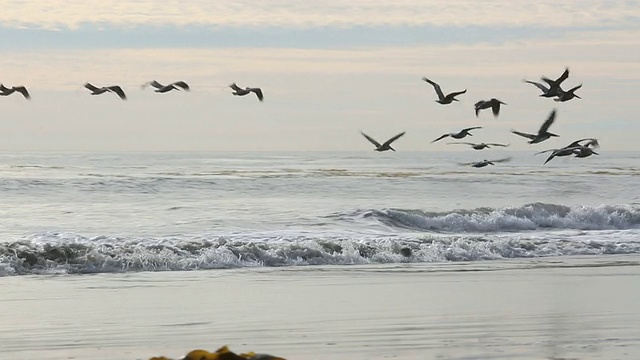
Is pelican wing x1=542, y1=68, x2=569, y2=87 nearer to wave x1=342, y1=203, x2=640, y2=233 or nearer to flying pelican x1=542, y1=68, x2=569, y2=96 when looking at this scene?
flying pelican x1=542, y1=68, x2=569, y2=96

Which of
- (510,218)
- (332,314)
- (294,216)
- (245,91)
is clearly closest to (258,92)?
(245,91)

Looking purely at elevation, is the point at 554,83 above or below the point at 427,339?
above

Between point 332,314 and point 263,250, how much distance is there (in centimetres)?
712

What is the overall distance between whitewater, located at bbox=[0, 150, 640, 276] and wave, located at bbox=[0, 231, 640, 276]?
0.10 ft

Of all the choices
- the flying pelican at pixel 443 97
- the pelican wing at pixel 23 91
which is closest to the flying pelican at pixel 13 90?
the pelican wing at pixel 23 91

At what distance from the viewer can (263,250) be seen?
1894 cm

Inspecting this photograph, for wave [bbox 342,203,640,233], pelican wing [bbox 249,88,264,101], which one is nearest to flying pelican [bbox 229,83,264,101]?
pelican wing [bbox 249,88,264,101]

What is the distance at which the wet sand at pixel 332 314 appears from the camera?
9891 millimetres

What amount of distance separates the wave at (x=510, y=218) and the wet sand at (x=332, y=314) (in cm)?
980

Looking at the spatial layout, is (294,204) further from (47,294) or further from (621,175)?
(621,175)

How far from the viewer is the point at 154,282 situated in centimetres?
1557

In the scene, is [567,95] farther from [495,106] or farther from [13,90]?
[13,90]

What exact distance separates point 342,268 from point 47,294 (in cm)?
525

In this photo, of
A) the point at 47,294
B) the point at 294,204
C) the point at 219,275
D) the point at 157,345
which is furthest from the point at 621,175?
the point at 157,345
